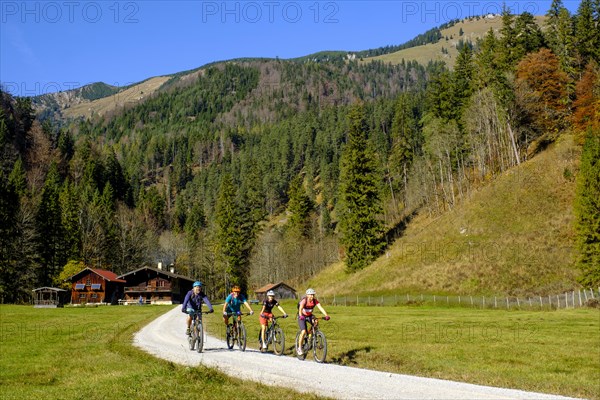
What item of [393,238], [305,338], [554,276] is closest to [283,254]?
[393,238]

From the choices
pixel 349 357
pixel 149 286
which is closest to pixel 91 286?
pixel 149 286

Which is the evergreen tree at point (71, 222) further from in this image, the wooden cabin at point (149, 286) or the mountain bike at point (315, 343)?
the mountain bike at point (315, 343)

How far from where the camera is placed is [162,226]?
157125mm

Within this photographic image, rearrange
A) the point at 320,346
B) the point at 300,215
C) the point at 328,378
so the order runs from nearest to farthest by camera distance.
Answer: the point at 328,378 < the point at 320,346 < the point at 300,215

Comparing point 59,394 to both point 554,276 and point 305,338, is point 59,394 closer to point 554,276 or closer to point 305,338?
point 305,338

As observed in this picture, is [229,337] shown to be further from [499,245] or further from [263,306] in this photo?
[499,245]

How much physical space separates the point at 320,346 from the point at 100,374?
686cm

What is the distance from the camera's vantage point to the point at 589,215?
55.2 meters

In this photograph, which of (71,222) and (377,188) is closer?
(377,188)

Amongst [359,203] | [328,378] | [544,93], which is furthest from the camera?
[544,93]

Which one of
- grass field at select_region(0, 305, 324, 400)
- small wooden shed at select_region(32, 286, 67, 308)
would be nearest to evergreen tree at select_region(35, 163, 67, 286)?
small wooden shed at select_region(32, 286, 67, 308)

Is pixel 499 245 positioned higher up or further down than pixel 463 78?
further down

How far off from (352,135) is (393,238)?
18.5m

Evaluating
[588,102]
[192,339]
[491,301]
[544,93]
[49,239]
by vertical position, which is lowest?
[491,301]
